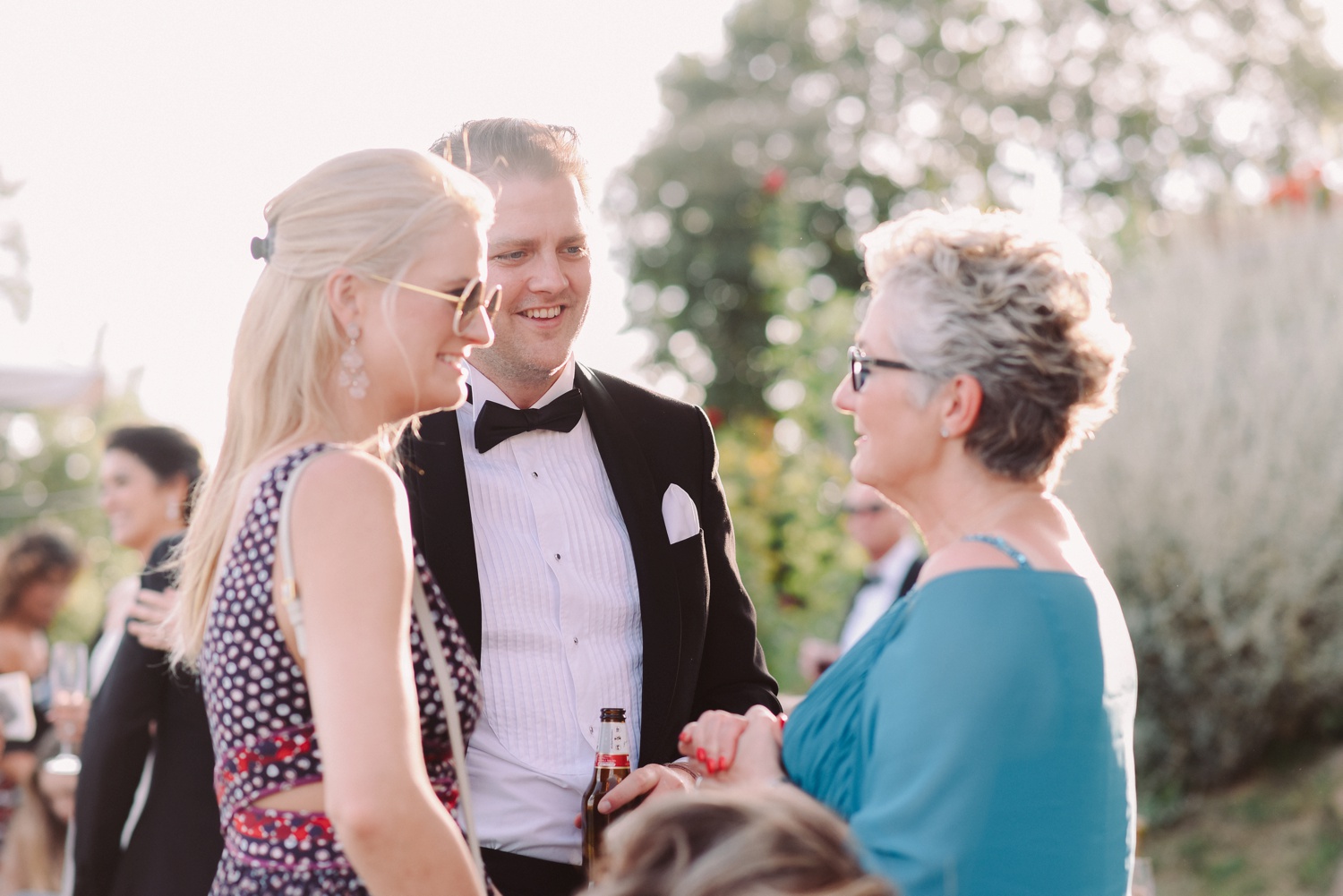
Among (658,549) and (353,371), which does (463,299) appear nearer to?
(353,371)

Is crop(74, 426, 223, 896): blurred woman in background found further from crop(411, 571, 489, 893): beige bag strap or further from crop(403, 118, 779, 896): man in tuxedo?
crop(411, 571, 489, 893): beige bag strap

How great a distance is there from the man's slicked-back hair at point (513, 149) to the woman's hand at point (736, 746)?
4.10 feet

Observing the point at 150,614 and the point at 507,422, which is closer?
the point at 507,422

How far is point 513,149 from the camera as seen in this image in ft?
8.87

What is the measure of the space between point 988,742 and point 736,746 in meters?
0.51

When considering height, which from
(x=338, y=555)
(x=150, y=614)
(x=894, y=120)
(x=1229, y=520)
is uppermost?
(x=894, y=120)

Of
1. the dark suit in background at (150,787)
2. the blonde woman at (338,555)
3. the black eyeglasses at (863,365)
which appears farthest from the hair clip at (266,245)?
the dark suit in background at (150,787)

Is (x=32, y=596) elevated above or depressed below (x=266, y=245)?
below

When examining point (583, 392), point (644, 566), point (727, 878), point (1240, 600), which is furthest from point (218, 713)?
point (1240, 600)

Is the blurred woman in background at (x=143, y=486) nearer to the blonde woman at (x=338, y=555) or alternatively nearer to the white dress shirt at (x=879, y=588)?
the blonde woman at (x=338, y=555)

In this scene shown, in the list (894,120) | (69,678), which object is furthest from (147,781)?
(894,120)

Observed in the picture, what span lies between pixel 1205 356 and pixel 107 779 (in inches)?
245

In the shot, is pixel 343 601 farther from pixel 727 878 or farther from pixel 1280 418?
pixel 1280 418

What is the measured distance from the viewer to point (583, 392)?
9.13 ft
